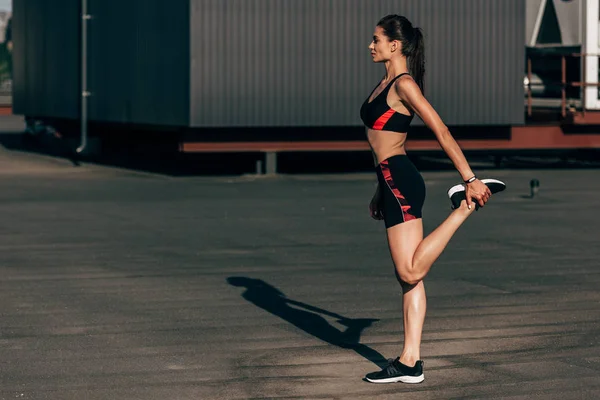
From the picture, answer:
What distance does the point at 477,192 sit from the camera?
718cm

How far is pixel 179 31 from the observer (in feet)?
86.3

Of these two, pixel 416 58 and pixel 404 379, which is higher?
pixel 416 58

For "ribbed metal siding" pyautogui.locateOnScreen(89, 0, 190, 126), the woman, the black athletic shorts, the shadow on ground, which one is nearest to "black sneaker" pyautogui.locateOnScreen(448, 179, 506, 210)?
the woman

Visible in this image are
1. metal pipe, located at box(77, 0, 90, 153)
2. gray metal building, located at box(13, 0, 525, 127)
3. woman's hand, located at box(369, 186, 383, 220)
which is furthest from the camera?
metal pipe, located at box(77, 0, 90, 153)

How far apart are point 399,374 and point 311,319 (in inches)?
95.3

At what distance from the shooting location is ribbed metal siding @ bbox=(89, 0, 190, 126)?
26375 mm

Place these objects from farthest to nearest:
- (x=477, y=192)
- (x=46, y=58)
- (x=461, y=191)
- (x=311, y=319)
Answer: (x=46, y=58) < (x=311, y=319) < (x=461, y=191) < (x=477, y=192)

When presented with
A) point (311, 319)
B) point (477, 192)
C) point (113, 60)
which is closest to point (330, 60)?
point (113, 60)

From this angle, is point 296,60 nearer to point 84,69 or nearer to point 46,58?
point 84,69

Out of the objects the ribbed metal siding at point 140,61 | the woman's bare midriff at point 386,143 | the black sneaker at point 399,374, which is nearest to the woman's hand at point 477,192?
the woman's bare midriff at point 386,143

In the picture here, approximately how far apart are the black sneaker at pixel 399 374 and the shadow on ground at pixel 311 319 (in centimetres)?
56

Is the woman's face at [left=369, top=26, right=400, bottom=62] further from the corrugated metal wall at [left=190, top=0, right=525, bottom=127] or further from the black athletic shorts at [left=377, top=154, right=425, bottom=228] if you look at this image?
the corrugated metal wall at [left=190, top=0, right=525, bottom=127]

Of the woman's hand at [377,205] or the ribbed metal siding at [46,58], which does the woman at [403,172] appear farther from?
the ribbed metal siding at [46,58]

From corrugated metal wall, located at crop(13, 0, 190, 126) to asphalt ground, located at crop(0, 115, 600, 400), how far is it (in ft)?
21.6
